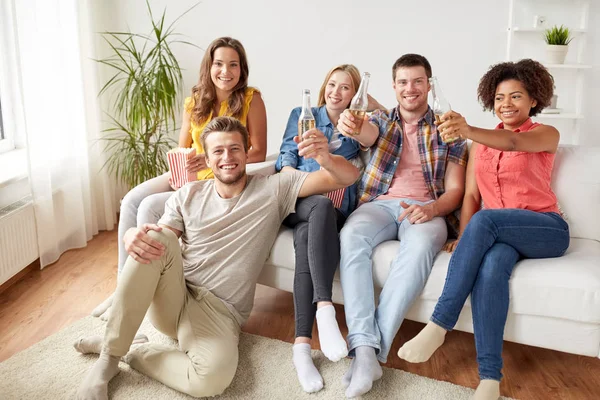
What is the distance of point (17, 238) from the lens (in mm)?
2830

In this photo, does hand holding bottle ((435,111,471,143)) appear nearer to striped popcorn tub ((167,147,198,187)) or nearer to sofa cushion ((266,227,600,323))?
sofa cushion ((266,227,600,323))

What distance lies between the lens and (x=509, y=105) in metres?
2.25

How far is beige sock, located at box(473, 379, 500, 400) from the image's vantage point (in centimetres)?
187

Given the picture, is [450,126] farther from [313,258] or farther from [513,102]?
[313,258]

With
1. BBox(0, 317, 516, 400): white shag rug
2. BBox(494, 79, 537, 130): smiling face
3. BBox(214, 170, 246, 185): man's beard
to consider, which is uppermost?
BBox(494, 79, 537, 130): smiling face

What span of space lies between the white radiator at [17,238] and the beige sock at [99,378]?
991 millimetres

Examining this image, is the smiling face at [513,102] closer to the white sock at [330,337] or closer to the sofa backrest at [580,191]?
the sofa backrest at [580,191]

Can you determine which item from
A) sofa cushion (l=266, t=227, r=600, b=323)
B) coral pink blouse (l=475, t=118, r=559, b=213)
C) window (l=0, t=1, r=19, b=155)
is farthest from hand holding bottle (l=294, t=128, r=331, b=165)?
window (l=0, t=1, r=19, b=155)

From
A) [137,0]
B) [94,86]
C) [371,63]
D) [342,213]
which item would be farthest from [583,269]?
[137,0]

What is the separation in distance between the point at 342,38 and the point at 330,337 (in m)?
2.31

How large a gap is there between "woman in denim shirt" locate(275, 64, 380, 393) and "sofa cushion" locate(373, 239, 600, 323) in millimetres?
368

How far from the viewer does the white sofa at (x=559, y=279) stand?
197cm

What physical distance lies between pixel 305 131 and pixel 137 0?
239 cm

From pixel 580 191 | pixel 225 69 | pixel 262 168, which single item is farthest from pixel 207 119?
pixel 580 191
